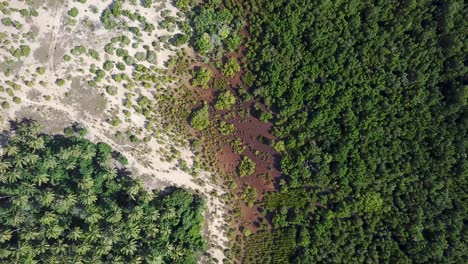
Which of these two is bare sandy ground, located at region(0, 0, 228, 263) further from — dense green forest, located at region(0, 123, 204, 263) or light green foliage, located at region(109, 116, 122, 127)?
dense green forest, located at region(0, 123, 204, 263)

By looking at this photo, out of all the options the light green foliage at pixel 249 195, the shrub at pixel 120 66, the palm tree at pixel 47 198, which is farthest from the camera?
the shrub at pixel 120 66

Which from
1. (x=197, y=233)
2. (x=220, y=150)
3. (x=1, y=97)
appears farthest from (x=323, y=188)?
(x=1, y=97)

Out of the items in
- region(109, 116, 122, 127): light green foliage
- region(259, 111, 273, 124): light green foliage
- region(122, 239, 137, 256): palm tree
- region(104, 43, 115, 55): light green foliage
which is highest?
region(104, 43, 115, 55): light green foliage

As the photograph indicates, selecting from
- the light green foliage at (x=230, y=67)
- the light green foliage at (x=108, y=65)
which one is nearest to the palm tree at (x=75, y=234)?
the light green foliage at (x=108, y=65)

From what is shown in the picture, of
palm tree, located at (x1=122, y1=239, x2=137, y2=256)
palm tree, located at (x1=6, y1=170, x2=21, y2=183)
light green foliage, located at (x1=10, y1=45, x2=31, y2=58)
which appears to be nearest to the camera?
palm tree, located at (x1=122, y1=239, x2=137, y2=256)

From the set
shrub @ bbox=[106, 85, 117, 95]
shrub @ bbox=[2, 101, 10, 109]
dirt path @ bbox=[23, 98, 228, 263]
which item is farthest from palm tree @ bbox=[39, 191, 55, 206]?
shrub @ bbox=[106, 85, 117, 95]

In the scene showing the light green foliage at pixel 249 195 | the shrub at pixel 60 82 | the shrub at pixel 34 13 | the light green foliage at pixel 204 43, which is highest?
the light green foliage at pixel 204 43

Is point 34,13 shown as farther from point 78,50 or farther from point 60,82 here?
point 60,82

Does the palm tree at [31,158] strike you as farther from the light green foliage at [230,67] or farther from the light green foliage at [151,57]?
the light green foliage at [230,67]
